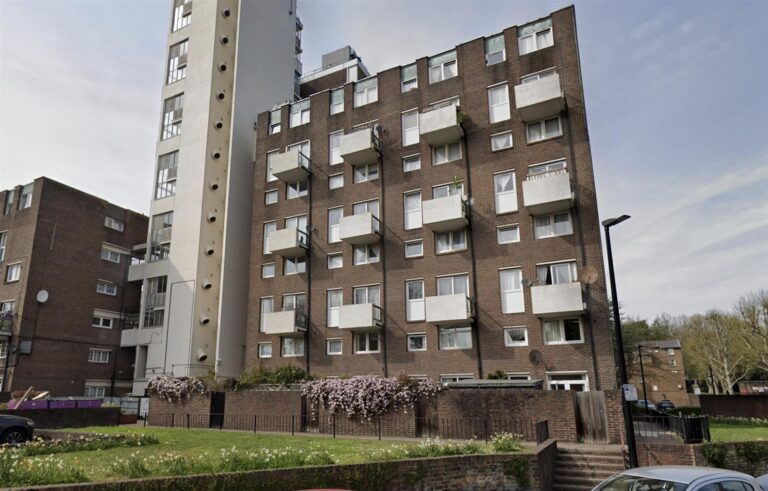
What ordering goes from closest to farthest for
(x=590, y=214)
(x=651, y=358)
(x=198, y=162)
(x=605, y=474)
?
(x=605, y=474) → (x=590, y=214) → (x=198, y=162) → (x=651, y=358)

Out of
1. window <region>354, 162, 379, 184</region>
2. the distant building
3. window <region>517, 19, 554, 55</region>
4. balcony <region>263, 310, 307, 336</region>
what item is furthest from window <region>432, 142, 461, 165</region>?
the distant building

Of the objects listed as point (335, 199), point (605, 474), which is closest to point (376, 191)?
point (335, 199)

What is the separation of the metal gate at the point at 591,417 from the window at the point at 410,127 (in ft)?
58.4

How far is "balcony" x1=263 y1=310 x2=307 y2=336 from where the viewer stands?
30.3 metres

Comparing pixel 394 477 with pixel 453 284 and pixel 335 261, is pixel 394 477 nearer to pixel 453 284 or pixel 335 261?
pixel 453 284

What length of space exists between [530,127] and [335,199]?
12.4m

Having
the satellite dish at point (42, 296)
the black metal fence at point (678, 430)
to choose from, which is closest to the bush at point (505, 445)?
the black metal fence at point (678, 430)

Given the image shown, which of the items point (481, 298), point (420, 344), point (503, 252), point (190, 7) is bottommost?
point (420, 344)

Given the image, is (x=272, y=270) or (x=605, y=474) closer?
(x=605, y=474)

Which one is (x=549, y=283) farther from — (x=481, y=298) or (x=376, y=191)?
(x=376, y=191)

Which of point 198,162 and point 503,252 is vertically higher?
point 198,162

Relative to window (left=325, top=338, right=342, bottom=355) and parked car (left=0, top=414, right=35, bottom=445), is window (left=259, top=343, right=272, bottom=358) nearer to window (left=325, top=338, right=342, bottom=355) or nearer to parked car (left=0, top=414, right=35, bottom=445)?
window (left=325, top=338, right=342, bottom=355)

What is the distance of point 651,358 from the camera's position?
64.3 m

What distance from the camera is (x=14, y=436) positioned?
55.8 ft
